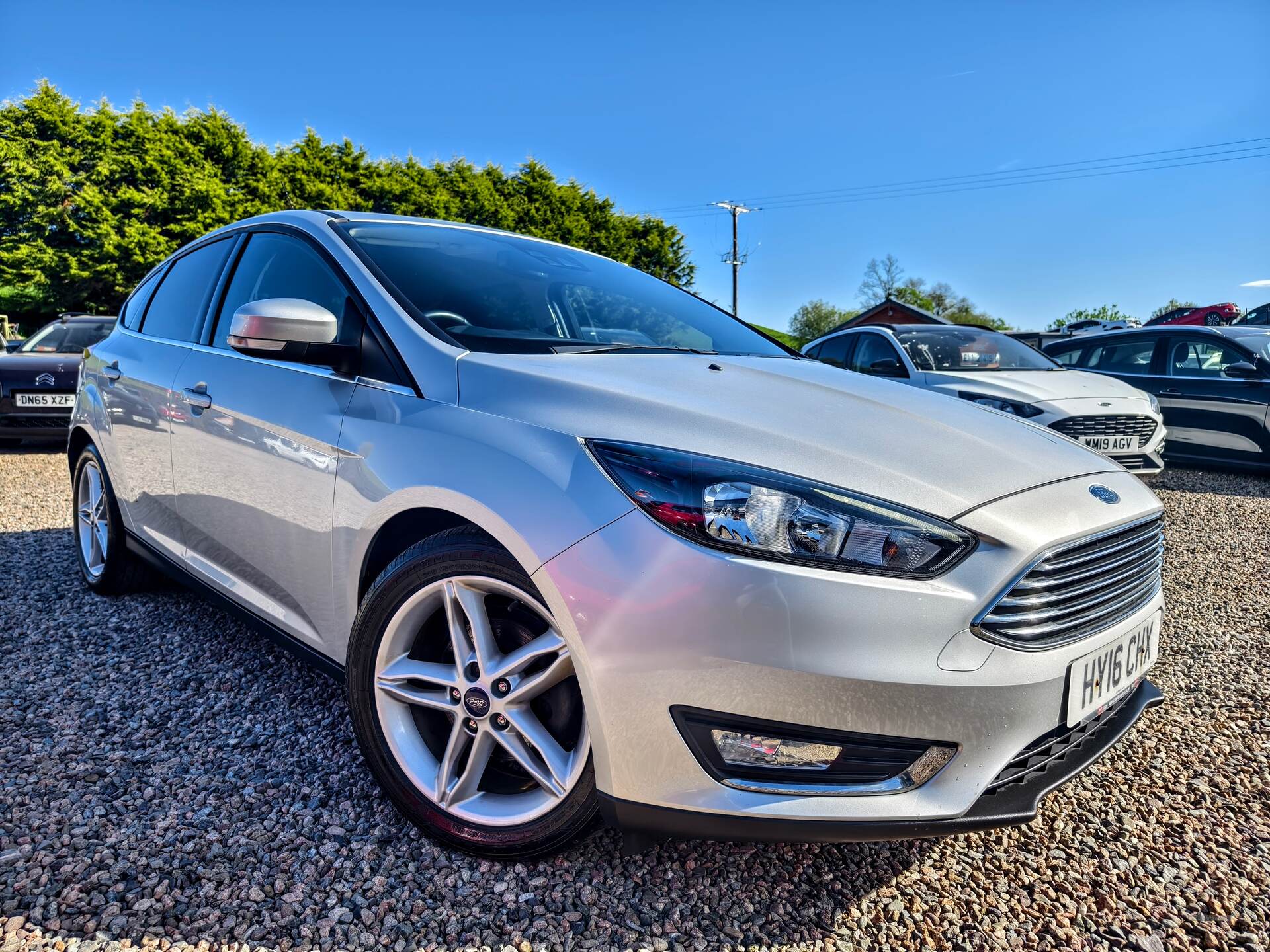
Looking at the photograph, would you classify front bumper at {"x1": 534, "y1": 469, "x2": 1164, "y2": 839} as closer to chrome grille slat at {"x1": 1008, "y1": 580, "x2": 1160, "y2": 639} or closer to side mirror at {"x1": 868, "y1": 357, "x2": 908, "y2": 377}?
chrome grille slat at {"x1": 1008, "y1": 580, "x2": 1160, "y2": 639}

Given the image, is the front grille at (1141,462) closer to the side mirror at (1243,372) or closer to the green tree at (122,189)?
the side mirror at (1243,372)

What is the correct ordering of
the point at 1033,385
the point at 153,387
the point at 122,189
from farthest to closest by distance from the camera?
1. the point at 122,189
2. the point at 1033,385
3. the point at 153,387

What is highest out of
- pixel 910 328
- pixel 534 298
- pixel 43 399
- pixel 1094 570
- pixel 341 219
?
pixel 341 219

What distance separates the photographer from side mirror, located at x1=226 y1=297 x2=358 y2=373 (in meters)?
2.03

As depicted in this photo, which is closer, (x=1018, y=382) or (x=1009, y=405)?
(x=1009, y=405)

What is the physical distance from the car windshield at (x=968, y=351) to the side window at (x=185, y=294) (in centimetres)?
572

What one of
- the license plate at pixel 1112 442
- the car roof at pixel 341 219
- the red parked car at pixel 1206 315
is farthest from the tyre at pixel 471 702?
the red parked car at pixel 1206 315

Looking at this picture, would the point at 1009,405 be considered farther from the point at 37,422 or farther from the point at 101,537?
the point at 37,422

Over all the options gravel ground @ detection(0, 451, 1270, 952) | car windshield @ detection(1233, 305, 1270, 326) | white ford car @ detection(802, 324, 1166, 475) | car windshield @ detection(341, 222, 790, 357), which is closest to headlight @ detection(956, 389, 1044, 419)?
white ford car @ detection(802, 324, 1166, 475)

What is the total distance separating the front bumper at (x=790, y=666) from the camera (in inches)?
56.1

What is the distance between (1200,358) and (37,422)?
11536mm

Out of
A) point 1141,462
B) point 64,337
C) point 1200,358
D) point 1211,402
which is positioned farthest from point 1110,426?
point 64,337

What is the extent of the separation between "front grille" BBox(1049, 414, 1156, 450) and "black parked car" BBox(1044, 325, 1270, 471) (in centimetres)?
178

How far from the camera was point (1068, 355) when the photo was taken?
9227 millimetres
